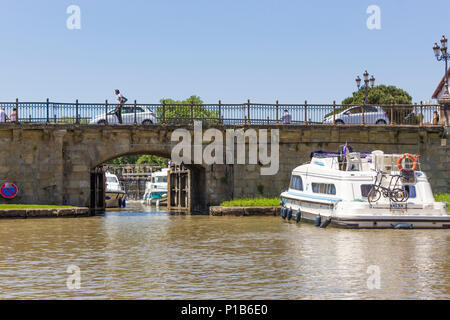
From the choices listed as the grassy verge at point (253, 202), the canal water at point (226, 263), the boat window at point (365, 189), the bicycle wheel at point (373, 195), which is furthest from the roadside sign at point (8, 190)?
the bicycle wheel at point (373, 195)

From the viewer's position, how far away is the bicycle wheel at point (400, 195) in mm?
23598

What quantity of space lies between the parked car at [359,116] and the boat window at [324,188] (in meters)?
10.4

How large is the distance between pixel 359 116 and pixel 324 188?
38.2 ft

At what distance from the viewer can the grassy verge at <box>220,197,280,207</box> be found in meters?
32.1

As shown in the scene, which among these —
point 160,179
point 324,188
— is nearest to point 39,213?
point 324,188

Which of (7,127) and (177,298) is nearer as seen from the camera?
(177,298)

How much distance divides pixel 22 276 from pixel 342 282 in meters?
5.93

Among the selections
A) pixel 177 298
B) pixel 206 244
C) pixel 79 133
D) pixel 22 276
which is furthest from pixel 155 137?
pixel 177 298

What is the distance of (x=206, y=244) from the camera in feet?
63.7

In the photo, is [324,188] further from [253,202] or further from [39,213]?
[39,213]

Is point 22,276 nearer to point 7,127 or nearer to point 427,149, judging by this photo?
point 7,127

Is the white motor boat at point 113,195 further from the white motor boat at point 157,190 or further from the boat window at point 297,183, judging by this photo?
the boat window at point 297,183

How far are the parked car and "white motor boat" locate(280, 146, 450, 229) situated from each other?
375 inches

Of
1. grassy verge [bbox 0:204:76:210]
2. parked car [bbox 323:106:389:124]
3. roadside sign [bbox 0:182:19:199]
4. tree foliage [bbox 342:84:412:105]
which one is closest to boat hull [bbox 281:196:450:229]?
parked car [bbox 323:106:389:124]
